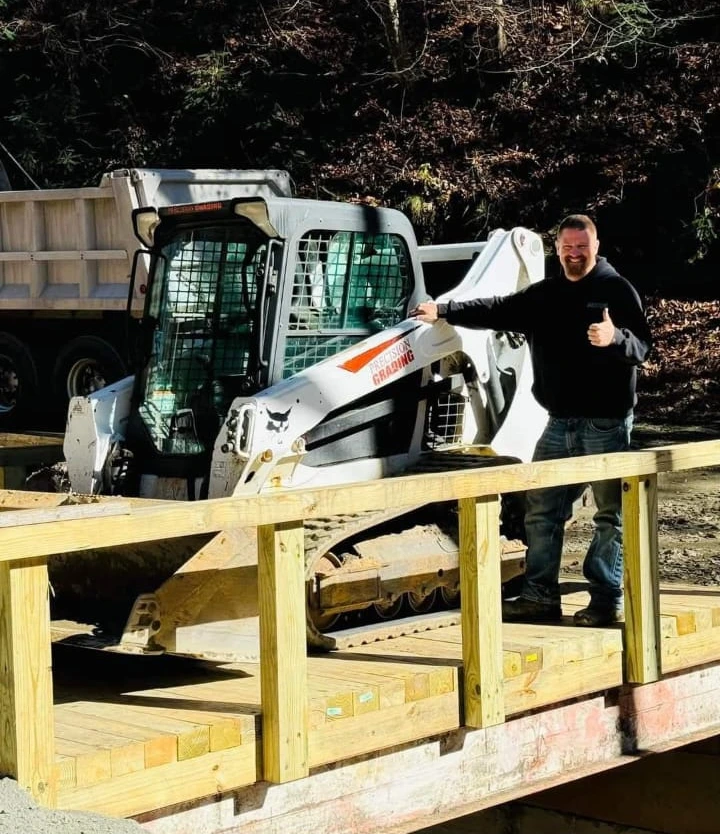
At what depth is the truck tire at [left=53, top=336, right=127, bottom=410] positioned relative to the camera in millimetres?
15719

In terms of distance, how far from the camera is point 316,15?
20.5 m

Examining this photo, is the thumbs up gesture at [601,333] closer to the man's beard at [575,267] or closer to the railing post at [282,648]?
the man's beard at [575,267]

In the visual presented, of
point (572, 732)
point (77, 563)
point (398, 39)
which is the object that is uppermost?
point (398, 39)

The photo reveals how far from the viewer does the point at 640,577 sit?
20.3ft

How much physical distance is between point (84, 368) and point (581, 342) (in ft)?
34.0

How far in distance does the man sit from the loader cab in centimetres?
80

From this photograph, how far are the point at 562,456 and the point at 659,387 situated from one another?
35.7ft

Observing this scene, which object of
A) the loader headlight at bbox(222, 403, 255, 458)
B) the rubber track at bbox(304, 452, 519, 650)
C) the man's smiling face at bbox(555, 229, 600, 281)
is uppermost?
the man's smiling face at bbox(555, 229, 600, 281)

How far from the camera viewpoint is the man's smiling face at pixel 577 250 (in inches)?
250

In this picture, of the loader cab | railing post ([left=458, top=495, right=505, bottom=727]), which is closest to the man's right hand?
the loader cab

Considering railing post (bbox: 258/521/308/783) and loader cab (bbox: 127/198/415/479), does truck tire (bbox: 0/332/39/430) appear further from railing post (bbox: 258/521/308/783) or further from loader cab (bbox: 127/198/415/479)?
railing post (bbox: 258/521/308/783)

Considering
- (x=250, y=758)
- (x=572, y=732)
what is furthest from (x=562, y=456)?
(x=250, y=758)

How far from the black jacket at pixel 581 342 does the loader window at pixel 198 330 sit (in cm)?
139

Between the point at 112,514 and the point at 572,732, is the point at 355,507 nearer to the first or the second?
the point at 112,514
